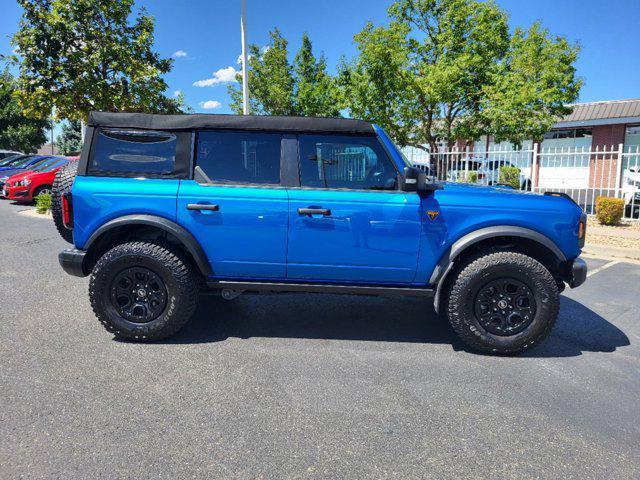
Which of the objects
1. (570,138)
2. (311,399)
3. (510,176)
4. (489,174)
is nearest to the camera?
(311,399)

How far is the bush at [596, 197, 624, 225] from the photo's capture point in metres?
10.7

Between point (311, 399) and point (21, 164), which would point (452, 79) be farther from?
point (21, 164)

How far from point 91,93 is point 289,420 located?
45.4 ft

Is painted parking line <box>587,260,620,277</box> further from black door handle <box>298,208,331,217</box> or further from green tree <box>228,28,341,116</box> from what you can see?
green tree <box>228,28,341,116</box>

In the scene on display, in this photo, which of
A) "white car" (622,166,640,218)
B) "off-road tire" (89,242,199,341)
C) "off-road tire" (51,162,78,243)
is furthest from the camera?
"white car" (622,166,640,218)

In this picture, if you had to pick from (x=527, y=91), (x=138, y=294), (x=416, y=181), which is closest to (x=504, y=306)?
→ (x=416, y=181)

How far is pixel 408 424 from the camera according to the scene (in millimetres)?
2666

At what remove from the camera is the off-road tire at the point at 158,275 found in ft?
12.2

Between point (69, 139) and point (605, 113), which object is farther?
point (69, 139)

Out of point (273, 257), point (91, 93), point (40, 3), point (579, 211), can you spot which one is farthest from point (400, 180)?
point (40, 3)

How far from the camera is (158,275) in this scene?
3.77 m

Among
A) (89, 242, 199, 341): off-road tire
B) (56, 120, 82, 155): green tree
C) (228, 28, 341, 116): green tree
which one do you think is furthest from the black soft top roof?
(56, 120, 82, 155): green tree

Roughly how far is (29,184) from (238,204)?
12.7 m

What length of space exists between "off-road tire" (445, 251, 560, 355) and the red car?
13365 mm
